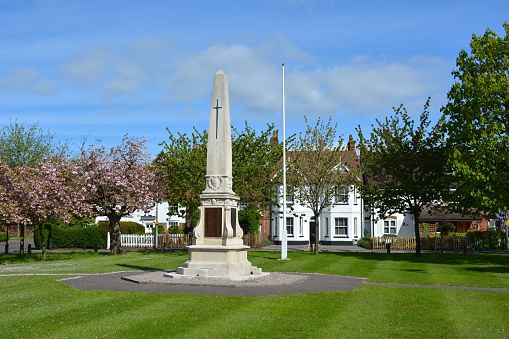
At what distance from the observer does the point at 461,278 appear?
23391mm

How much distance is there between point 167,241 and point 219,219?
102ft

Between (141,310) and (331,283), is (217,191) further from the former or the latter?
(141,310)

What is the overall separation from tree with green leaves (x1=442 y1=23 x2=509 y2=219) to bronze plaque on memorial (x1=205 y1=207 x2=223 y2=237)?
51.0ft

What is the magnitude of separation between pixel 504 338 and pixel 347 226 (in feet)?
179

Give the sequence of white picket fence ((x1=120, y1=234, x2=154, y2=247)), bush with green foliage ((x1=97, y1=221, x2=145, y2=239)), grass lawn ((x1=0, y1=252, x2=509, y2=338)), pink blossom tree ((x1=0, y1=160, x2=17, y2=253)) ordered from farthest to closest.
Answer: bush with green foliage ((x1=97, y1=221, x2=145, y2=239)) → white picket fence ((x1=120, y1=234, x2=154, y2=247)) → pink blossom tree ((x1=0, y1=160, x2=17, y2=253)) → grass lawn ((x1=0, y1=252, x2=509, y2=338))

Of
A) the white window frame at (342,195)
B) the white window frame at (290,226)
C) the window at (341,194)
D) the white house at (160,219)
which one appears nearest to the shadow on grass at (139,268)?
the white window frame at (342,195)

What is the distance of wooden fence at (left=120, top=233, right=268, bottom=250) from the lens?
52094mm

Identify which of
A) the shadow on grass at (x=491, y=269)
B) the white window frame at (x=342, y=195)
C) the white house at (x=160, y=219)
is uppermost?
the white window frame at (x=342, y=195)

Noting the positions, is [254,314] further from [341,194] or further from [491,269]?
[341,194]

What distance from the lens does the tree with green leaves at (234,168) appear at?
39.3 metres

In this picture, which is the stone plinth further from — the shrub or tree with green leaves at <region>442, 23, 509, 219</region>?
the shrub

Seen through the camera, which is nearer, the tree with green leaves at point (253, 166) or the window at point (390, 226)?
the tree with green leaves at point (253, 166)

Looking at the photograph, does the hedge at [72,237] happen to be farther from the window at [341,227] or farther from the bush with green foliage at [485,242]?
the bush with green foliage at [485,242]

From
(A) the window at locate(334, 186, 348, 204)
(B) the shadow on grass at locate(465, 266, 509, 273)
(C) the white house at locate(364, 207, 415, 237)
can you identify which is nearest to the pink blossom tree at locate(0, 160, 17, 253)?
(A) the window at locate(334, 186, 348, 204)
